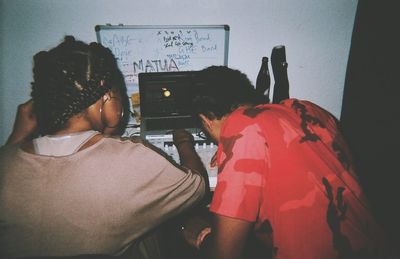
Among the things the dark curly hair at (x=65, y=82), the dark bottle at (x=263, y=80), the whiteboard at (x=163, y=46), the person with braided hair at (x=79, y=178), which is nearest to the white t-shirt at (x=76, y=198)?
the person with braided hair at (x=79, y=178)

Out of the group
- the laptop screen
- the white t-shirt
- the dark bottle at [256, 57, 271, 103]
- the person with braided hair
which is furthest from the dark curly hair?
the dark bottle at [256, 57, 271, 103]

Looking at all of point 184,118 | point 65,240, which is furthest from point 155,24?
point 65,240

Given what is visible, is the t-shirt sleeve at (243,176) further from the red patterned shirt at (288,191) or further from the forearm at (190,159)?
the forearm at (190,159)

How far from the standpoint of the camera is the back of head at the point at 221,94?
93 centimetres

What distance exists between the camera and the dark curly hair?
712mm

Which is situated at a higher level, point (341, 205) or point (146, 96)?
point (146, 96)

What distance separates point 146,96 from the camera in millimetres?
1489

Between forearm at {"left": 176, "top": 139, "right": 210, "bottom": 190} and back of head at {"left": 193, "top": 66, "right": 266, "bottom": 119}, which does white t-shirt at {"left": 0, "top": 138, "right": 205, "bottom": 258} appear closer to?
forearm at {"left": 176, "top": 139, "right": 210, "bottom": 190}

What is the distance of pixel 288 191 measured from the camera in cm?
69

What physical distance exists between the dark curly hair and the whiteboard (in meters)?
0.89

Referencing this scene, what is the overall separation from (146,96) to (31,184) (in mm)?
935

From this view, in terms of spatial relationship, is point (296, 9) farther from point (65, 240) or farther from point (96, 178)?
point (65, 240)

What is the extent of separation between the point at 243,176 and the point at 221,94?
1.21 feet

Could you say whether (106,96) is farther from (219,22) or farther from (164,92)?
(219,22)
